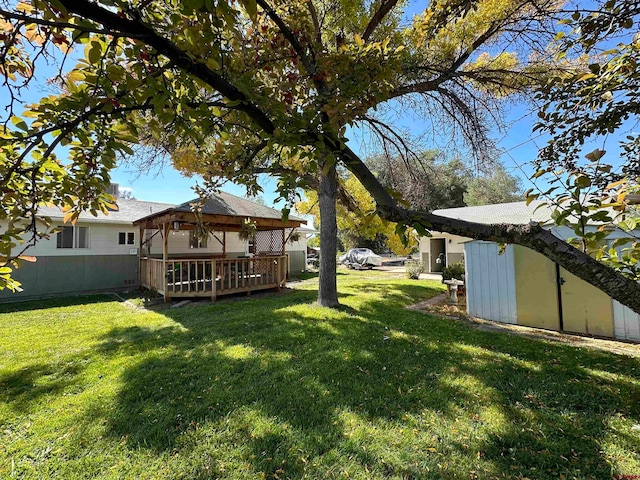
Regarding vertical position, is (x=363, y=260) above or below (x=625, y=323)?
above

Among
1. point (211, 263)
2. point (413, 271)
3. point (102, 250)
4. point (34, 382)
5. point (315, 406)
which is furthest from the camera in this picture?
point (413, 271)

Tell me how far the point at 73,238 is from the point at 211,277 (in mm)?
5695

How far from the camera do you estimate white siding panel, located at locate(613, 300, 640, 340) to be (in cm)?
492

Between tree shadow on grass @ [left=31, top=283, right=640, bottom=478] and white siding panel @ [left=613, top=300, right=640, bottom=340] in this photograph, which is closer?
tree shadow on grass @ [left=31, top=283, right=640, bottom=478]

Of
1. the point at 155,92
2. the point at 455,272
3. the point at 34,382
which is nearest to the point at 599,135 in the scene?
the point at 155,92

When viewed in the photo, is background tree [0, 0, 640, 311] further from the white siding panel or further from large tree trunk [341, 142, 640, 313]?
the white siding panel

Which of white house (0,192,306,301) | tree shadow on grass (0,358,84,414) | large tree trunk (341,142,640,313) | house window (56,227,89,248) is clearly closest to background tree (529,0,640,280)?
large tree trunk (341,142,640,313)

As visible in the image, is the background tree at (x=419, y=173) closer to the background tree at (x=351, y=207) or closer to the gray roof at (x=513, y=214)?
the background tree at (x=351, y=207)

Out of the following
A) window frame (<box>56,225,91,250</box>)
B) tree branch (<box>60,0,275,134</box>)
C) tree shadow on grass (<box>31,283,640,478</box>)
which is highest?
tree branch (<box>60,0,275,134</box>)

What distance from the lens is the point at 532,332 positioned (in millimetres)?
5488

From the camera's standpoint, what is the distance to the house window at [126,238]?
11359 mm

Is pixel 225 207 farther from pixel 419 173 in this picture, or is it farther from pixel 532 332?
pixel 532 332

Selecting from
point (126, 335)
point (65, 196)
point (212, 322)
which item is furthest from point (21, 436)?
point (212, 322)

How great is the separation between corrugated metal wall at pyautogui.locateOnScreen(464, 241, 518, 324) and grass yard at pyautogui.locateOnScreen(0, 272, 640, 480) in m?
1.45
